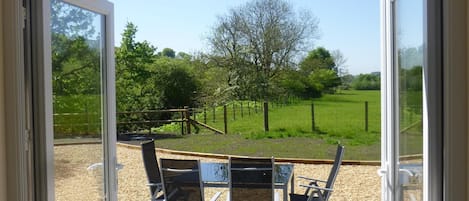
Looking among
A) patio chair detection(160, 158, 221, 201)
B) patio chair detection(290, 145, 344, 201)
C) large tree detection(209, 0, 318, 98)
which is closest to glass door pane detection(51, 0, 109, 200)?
patio chair detection(160, 158, 221, 201)

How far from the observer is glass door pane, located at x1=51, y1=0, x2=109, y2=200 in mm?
2027

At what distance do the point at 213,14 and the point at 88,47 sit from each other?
4.07 m

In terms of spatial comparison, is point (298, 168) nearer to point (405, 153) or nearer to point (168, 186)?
point (168, 186)

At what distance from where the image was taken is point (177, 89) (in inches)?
263

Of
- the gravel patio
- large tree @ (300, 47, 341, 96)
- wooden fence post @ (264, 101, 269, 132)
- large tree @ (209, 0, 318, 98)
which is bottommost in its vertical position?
the gravel patio

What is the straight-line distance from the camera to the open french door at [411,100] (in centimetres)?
136

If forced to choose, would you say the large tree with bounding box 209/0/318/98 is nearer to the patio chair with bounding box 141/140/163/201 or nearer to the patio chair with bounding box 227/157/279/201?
the patio chair with bounding box 141/140/163/201

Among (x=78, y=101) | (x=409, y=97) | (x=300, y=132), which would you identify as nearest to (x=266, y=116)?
(x=300, y=132)

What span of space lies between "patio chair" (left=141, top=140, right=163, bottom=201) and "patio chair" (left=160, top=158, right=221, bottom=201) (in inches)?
18.0

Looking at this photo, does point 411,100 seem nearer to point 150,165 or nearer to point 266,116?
point 150,165

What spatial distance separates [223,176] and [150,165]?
28.8 inches

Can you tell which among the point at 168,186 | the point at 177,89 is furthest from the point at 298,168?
the point at 168,186

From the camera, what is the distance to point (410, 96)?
69.9 inches

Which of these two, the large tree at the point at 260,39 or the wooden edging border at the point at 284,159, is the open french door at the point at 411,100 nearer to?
the wooden edging border at the point at 284,159
